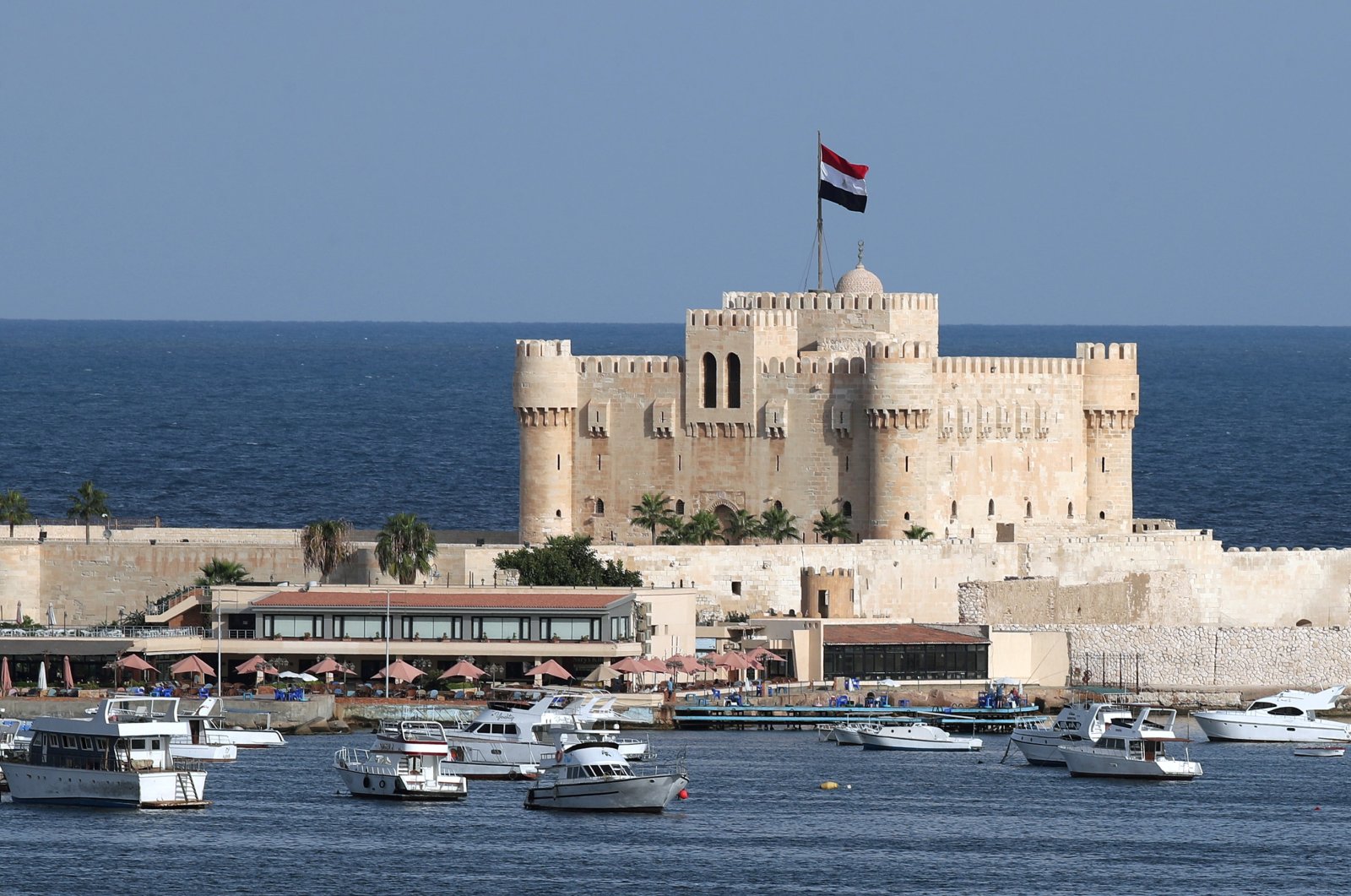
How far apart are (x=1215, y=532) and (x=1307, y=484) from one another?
82.9 ft

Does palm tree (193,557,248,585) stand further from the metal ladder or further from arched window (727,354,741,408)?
the metal ladder

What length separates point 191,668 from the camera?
286 ft

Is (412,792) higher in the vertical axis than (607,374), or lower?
lower

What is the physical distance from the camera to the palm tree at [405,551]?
93.6 meters

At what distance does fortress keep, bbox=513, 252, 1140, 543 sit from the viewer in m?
99.8

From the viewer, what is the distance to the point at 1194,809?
249 ft

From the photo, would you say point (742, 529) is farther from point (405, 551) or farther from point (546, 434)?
point (405, 551)

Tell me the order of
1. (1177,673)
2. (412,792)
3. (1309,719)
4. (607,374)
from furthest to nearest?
(607,374) < (1177,673) < (1309,719) < (412,792)

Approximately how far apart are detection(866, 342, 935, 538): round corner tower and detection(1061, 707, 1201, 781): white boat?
17696 millimetres

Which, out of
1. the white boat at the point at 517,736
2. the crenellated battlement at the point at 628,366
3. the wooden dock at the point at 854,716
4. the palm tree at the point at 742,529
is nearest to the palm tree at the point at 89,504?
the crenellated battlement at the point at 628,366

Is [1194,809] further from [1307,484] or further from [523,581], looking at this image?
[1307,484]

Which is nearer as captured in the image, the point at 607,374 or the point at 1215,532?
the point at 607,374

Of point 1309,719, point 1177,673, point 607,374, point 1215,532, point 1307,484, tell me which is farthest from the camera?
point 1307,484

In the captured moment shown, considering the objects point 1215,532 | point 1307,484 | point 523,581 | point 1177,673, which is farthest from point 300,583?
point 1307,484
